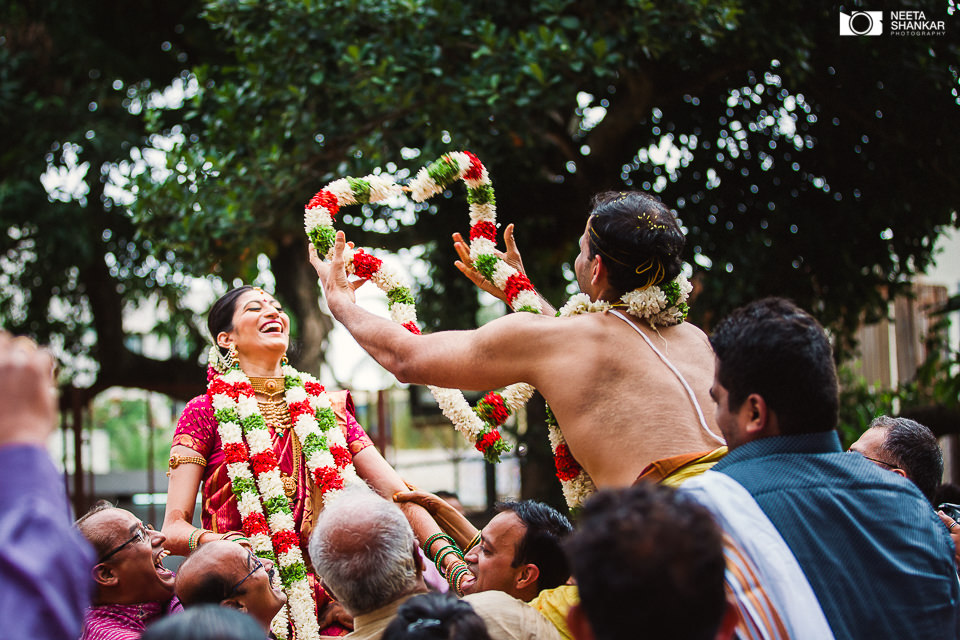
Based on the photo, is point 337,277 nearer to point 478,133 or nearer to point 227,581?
point 227,581

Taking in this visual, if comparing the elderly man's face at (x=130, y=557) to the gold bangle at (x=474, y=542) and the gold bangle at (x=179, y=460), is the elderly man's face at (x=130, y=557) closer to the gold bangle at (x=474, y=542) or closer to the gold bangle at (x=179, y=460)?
the gold bangle at (x=179, y=460)

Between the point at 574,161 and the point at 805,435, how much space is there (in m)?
5.60

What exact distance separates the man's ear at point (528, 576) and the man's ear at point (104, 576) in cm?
137

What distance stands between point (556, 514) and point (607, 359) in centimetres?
79

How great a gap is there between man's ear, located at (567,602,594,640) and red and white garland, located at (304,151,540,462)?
2.00m

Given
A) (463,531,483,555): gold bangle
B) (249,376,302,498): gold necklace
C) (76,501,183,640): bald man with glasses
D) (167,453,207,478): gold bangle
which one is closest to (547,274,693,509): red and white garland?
(463,531,483,555): gold bangle

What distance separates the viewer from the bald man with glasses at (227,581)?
278 centimetres

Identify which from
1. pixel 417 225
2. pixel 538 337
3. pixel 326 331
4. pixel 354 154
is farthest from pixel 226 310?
pixel 326 331

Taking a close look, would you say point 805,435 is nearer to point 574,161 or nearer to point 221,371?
point 221,371

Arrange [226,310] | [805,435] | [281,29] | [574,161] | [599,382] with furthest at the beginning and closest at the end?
[574,161]
[281,29]
[226,310]
[599,382]
[805,435]

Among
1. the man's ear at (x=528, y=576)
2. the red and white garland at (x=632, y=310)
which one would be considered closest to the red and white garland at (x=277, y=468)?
the man's ear at (x=528, y=576)

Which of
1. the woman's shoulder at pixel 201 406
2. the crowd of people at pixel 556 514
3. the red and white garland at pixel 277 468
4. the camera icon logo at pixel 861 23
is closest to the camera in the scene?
the crowd of people at pixel 556 514

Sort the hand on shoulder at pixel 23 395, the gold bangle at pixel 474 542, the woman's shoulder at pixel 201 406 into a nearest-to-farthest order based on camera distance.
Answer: the hand on shoulder at pixel 23 395 → the gold bangle at pixel 474 542 → the woman's shoulder at pixel 201 406

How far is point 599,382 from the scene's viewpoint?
8.45 feet
